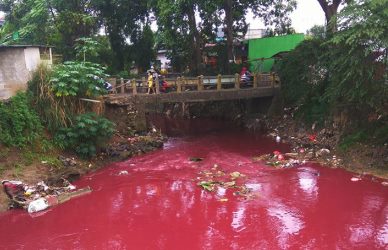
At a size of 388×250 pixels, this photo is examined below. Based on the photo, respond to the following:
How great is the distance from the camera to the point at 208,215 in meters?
10.5

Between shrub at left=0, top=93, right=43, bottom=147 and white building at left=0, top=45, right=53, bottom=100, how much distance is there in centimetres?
66

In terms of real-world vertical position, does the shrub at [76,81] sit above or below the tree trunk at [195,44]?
below

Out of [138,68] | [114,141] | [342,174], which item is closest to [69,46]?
[138,68]

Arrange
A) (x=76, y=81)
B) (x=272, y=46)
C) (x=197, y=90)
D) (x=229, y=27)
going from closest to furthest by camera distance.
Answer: (x=76, y=81), (x=197, y=90), (x=229, y=27), (x=272, y=46)

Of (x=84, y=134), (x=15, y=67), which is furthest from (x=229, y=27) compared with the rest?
(x=15, y=67)

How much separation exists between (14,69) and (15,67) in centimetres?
8

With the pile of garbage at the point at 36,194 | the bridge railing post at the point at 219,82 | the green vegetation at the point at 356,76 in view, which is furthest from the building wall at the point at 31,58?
the green vegetation at the point at 356,76

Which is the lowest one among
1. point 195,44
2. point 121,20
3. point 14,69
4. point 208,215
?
point 208,215

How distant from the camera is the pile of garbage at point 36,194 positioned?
11.0m

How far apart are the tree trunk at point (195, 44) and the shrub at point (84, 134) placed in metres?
10.0

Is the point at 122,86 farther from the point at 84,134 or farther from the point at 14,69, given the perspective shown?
the point at 14,69

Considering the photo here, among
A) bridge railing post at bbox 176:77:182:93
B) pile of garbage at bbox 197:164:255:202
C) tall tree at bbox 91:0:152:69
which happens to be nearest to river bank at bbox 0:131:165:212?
pile of garbage at bbox 197:164:255:202

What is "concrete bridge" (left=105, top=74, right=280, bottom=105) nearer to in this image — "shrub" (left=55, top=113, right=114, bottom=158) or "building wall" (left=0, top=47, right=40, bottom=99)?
"shrub" (left=55, top=113, right=114, bottom=158)

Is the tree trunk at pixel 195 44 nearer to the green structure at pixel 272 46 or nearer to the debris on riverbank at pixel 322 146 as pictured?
the green structure at pixel 272 46
